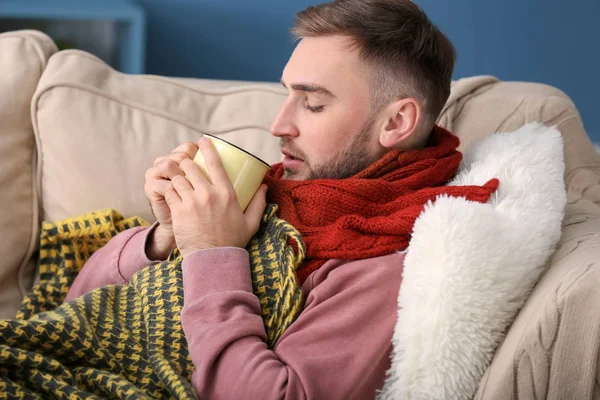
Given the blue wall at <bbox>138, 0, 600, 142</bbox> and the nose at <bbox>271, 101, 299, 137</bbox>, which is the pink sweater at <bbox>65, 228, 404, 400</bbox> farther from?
the blue wall at <bbox>138, 0, 600, 142</bbox>

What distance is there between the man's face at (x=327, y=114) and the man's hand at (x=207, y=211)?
150mm

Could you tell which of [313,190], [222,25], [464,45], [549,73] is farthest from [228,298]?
[549,73]

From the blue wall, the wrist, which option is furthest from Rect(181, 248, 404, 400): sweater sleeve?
the blue wall

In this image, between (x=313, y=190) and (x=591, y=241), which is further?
(x=313, y=190)

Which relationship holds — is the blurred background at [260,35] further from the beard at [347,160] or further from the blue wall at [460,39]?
the beard at [347,160]

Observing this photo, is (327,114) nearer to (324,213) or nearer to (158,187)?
(324,213)

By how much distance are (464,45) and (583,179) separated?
6.08 feet

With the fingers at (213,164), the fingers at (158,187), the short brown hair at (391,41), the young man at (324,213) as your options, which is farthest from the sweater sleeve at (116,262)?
the short brown hair at (391,41)

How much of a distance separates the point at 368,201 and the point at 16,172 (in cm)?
83

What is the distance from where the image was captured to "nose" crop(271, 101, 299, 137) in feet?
4.45

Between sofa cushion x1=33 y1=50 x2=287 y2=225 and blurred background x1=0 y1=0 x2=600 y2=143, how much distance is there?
1.17m

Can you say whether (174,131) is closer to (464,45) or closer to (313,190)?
(313,190)

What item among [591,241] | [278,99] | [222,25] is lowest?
[222,25]

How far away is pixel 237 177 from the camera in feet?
4.21
